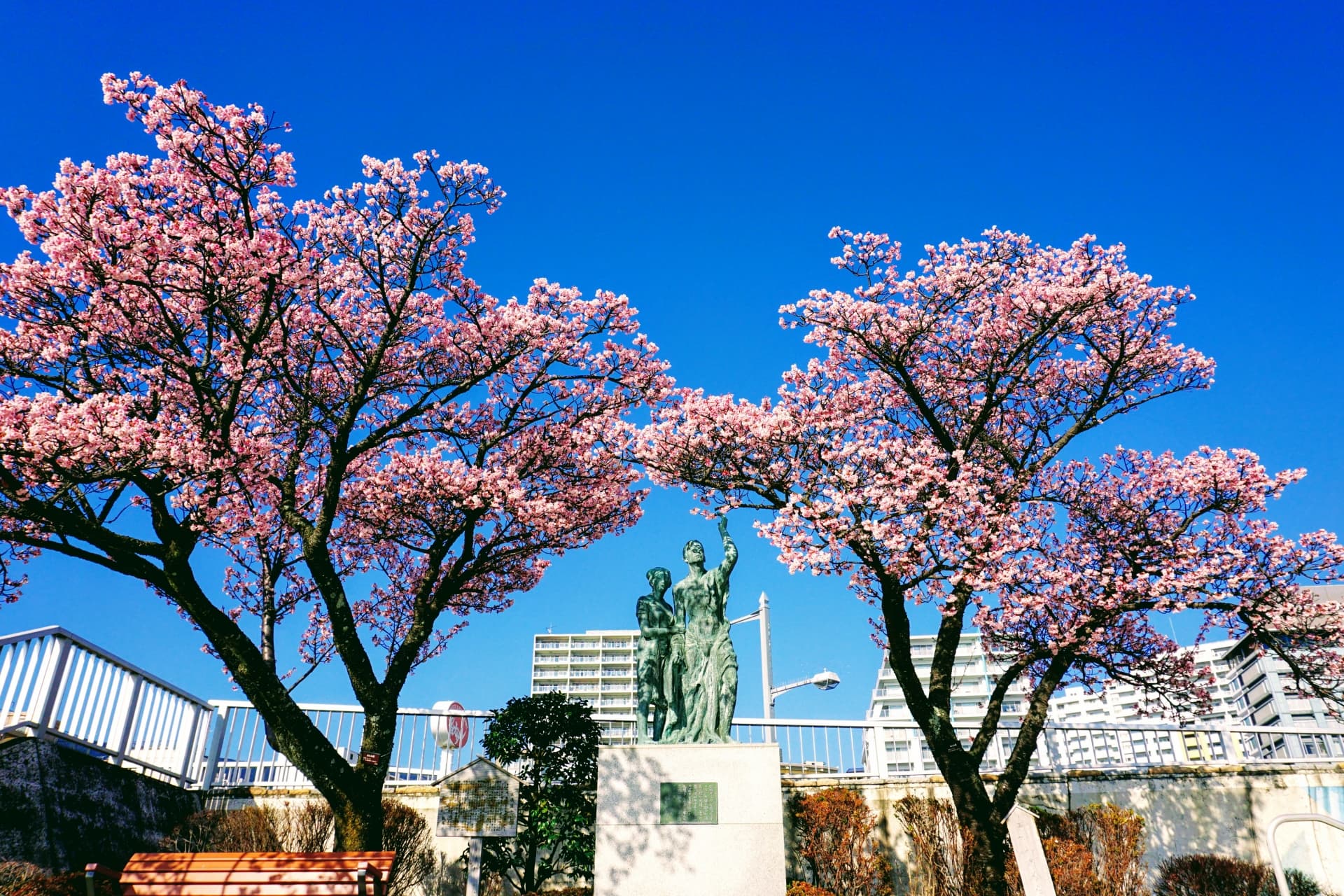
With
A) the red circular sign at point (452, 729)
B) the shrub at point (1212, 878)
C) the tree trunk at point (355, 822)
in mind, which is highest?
the red circular sign at point (452, 729)

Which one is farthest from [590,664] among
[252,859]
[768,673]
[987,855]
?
[252,859]

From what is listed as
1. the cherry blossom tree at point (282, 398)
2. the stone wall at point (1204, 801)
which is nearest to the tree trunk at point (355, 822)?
the cherry blossom tree at point (282, 398)

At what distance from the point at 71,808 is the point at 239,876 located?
474 centimetres

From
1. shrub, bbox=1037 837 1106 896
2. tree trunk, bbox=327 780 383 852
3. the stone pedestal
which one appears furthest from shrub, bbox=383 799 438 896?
shrub, bbox=1037 837 1106 896

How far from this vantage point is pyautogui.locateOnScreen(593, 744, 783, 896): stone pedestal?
954cm

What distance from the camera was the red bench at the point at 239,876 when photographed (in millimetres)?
6598

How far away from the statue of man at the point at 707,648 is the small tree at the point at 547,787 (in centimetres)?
221

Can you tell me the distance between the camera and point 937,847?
41.9ft

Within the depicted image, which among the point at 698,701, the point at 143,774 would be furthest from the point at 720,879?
the point at 143,774

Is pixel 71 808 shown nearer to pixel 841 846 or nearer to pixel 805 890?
pixel 805 890

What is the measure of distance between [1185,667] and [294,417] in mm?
14445

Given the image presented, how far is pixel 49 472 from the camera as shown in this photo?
9359 mm

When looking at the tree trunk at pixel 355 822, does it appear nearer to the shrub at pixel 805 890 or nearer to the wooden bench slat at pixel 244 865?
the wooden bench slat at pixel 244 865

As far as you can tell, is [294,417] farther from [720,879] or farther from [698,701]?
[720,879]
